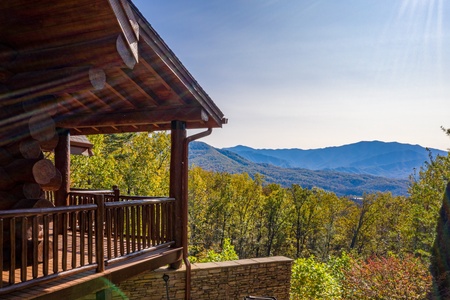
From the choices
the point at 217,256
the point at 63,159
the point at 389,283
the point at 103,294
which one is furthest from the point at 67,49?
the point at 389,283

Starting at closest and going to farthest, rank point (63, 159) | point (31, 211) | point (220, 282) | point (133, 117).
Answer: point (31, 211), point (133, 117), point (220, 282), point (63, 159)

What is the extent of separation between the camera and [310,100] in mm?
14906

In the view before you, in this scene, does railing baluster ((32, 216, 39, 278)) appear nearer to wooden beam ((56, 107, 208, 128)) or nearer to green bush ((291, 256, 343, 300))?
wooden beam ((56, 107, 208, 128))

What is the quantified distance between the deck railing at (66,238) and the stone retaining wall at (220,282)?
2.97 feet

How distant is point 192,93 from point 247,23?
23.2 feet

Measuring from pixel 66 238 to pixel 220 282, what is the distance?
12.4 feet

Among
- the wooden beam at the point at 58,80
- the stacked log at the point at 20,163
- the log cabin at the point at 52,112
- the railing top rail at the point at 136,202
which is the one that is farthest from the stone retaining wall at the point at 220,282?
the wooden beam at the point at 58,80

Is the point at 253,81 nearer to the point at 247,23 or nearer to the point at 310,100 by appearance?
the point at 310,100

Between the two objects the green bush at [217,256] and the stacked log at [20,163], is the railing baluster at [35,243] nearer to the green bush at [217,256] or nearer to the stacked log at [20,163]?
the stacked log at [20,163]

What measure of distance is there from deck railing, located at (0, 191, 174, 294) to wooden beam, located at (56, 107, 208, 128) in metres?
1.53

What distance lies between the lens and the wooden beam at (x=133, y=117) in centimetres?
574

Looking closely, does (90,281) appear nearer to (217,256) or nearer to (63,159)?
(63,159)

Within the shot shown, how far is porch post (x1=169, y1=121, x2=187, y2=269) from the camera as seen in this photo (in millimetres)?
5816

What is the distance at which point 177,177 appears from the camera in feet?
19.3
